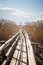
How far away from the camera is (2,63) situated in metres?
5.99

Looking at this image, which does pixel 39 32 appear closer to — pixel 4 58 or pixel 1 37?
pixel 1 37

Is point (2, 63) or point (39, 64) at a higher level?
point (2, 63)

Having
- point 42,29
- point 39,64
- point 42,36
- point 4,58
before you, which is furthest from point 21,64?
point 42,29

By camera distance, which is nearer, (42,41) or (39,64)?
(39,64)

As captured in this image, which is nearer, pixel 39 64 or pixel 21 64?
pixel 21 64

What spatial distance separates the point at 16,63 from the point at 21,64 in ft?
0.71

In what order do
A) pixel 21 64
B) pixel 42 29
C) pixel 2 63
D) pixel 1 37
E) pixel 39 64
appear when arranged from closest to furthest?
1. pixel 2 63
2. pixel 21 64
3. pixel 39 64
4. pixel 1 37
5. pixel 42 29

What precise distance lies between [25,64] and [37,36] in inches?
615

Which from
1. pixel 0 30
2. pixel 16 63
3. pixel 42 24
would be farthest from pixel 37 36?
pixel 16 63

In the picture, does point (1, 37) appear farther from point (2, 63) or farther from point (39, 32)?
point (2, 63)

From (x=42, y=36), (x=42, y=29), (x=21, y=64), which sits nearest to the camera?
(x=21, y=64)

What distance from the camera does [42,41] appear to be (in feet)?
65.9

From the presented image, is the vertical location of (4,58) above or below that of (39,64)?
above

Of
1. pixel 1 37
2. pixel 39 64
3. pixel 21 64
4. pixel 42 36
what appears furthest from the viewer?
pixel 42 36
